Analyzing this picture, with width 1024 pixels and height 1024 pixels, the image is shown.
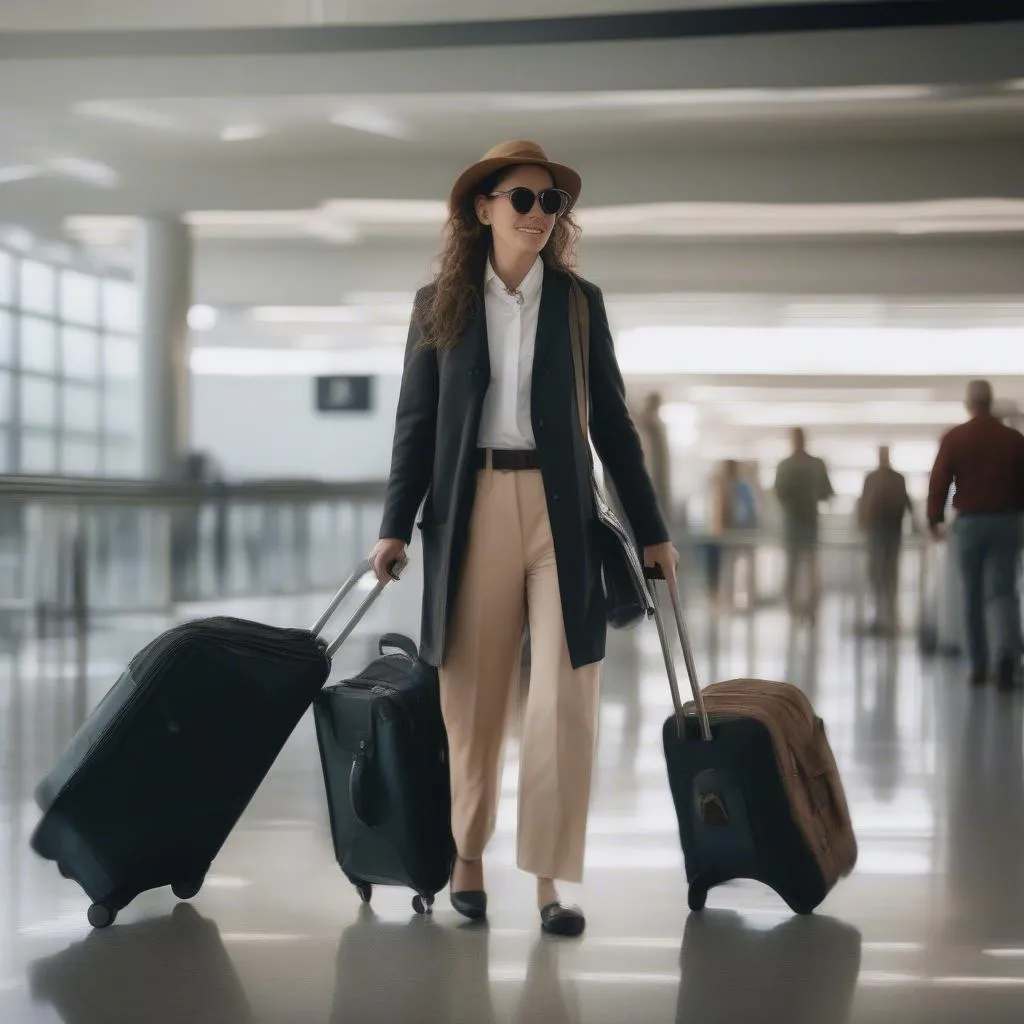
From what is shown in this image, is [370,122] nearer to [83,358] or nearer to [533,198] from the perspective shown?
[83,358]

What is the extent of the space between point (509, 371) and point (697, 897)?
3.73 feet

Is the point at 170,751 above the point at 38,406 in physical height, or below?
below

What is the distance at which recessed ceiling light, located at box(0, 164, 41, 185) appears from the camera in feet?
23.9

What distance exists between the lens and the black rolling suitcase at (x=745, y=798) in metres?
2.59

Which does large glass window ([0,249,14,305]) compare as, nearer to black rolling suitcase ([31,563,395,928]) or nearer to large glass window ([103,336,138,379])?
A: large glass window ([103,336,138,379])

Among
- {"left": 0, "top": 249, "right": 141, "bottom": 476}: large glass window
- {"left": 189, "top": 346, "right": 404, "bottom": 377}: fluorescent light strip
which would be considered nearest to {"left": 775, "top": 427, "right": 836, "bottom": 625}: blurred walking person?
{"left": 189, "top": 346, "right": 404, "bottom": 377}: fluorescent light strip

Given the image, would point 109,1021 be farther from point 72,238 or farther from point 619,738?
point 72,238

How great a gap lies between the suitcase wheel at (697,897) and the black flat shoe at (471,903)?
0.42m

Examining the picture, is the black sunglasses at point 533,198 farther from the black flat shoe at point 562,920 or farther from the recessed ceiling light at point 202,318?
the recessed ceiling light at point 202,318

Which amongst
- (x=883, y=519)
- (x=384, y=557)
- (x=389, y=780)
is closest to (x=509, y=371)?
(x=384, y=557)

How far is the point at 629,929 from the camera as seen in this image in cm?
259

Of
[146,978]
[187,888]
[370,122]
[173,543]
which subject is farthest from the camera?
[173,543]

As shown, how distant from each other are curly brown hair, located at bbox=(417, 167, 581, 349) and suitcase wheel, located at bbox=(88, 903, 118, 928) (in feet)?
4.13

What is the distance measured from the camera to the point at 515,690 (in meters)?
2.68
